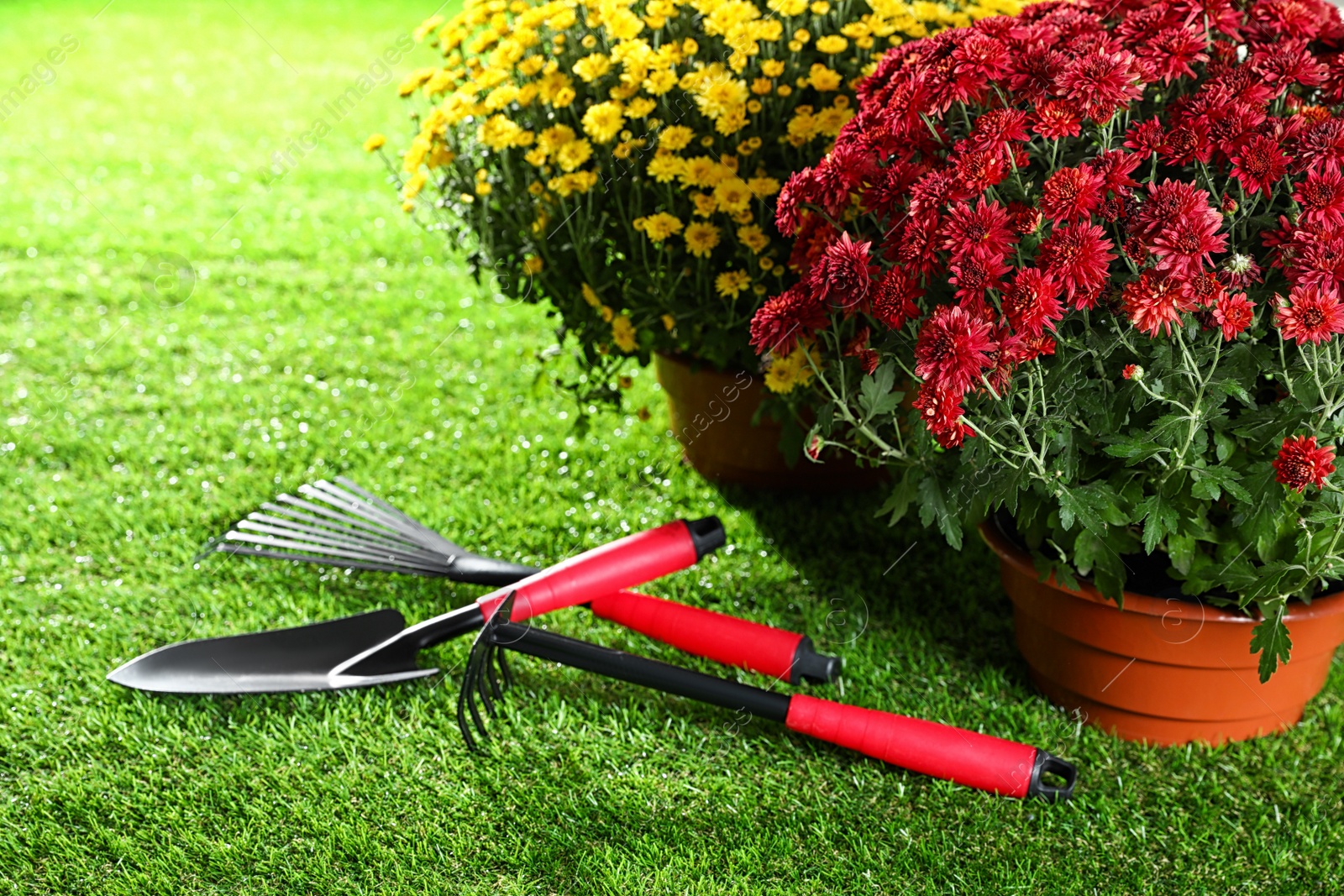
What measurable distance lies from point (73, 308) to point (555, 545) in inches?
71.0

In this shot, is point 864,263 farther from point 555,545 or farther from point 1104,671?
point 555,545

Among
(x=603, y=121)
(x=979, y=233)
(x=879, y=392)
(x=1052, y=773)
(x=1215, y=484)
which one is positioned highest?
(x=603, y=121)

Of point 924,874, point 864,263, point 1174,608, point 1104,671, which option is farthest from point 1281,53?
point 924,874

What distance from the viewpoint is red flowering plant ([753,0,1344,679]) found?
1.33m

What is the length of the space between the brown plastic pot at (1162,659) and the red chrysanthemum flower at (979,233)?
517 mm

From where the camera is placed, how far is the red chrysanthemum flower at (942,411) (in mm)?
1327

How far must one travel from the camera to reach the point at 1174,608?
1.57 metres

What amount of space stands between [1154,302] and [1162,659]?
1.92 ft

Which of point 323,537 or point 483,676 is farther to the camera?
point 323,537

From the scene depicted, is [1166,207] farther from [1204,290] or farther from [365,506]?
[365,506]

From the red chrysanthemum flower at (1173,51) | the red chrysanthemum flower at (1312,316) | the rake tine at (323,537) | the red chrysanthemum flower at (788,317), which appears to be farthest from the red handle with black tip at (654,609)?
the red chrysanthemum flower at (1173,51)

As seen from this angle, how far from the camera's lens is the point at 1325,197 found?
132 centimetres

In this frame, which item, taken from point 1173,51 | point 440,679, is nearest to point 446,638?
point 440,679

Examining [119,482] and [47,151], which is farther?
[47,151]
